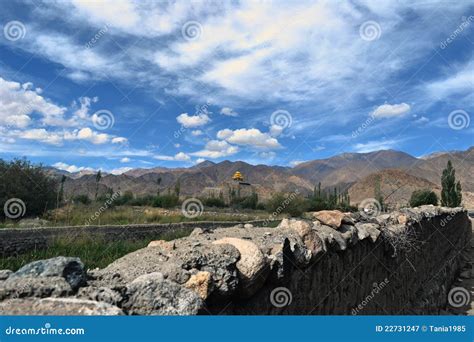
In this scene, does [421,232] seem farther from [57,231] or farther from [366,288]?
[57,231]

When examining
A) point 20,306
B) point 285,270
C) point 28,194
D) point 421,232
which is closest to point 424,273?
point 421,232

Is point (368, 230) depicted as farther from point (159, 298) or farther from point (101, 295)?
point (101, 295)

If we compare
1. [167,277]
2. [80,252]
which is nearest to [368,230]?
[167,277]

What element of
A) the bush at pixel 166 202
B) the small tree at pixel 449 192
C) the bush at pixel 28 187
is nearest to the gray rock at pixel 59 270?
the bush at pixel 28 187

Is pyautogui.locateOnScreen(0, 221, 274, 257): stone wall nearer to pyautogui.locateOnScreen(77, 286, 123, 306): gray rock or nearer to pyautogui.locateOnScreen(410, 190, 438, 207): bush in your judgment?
pyautogui.locateOnScreen(77, 286, 123, 306): gray rock

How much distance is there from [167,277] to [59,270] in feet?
2.02

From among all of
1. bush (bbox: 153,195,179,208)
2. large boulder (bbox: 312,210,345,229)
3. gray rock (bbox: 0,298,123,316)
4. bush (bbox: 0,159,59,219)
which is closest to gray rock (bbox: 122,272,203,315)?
gray rock (bbox: 0,298,123,316)

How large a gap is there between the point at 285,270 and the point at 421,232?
546 centimetres

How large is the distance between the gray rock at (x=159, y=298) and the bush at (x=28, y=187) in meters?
12.7

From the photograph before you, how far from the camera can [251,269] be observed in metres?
2.78

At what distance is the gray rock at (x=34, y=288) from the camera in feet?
6.76

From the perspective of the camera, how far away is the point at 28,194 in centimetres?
1471

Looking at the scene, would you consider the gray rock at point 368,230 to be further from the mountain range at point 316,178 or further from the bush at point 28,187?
the mountain range at point 316,178

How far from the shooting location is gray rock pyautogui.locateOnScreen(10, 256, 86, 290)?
225 centimetres
